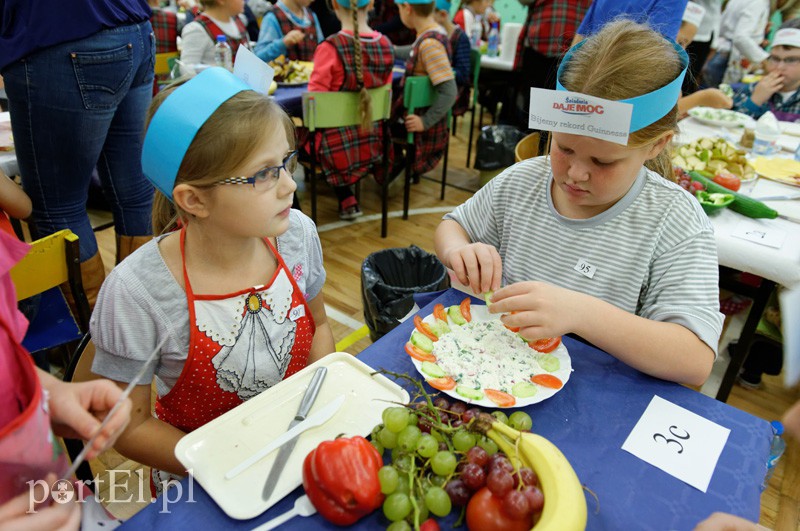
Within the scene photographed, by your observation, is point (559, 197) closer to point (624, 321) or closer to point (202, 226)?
point (624, 321)

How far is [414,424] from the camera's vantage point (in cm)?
80

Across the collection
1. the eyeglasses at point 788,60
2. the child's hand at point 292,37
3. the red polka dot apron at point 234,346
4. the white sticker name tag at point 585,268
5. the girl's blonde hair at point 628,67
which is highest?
the girl's blonde hair at point 628,67

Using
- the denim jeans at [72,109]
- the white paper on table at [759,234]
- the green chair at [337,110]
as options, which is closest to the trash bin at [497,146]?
the green chair at [337,110]

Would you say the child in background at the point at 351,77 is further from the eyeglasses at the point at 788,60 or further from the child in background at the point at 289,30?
the eyeglasses at the point at 788,60

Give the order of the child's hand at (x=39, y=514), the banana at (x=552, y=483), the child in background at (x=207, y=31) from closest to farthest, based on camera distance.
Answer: the child's hand at (x=39, y=514) → the banana at (x=552, y=483) → the child in background at (x=207, y=31)

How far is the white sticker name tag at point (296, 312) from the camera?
3.90ft

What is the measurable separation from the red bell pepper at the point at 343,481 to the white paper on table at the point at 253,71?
31.6 inches

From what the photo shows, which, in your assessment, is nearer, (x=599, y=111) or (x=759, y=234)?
(x=599, y=111)

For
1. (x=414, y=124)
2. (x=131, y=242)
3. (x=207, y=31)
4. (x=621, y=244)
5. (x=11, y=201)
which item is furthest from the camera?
(x=414, y=124)

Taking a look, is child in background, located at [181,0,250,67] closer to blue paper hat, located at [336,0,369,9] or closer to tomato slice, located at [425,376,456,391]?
blue paper hat, located at [336,0,369,9]

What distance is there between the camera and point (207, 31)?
3408mm

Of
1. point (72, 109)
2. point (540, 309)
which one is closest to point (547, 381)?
point (540, 309)

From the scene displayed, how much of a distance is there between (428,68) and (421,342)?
290 centimetres

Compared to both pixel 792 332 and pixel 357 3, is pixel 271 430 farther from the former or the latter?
pixel 357 3
